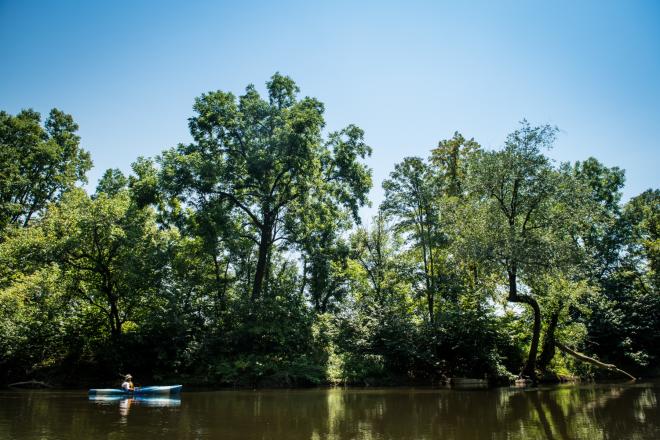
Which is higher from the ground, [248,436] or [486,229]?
[486,229]

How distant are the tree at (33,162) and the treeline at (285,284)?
35.6 feet

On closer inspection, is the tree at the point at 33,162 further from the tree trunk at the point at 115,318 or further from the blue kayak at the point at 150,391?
the blue kayak at the point at 150,391

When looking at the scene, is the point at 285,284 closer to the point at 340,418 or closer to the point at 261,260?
the point at 261,260

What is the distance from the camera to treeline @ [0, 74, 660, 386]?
24.7 meters

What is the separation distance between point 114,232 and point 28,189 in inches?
801

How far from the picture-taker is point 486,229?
79.5 ft

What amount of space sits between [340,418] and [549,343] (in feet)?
66.5

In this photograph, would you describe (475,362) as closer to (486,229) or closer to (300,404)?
(486,229)

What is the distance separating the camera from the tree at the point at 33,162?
3650 centimetres

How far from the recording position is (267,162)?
2666 cm

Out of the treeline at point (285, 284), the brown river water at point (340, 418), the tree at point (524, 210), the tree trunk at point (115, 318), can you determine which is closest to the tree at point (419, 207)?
the treeline at point (285, 284)

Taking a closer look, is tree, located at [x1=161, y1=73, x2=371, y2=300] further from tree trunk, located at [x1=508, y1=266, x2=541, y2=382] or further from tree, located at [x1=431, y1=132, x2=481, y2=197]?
tree trunk, located at [x1=508, y1=266, x2=541, y2=382]

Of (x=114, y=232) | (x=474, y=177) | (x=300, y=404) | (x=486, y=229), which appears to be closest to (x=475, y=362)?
(x=486, y=229)

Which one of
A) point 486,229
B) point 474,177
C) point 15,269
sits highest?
point 474,177
